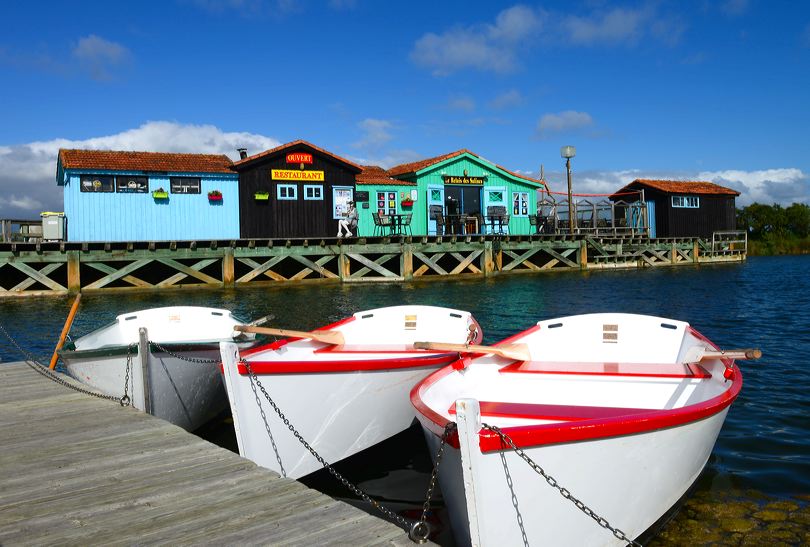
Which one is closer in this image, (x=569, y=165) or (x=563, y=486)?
(x=563, y=486)

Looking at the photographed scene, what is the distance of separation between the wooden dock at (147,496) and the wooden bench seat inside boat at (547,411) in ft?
4.56

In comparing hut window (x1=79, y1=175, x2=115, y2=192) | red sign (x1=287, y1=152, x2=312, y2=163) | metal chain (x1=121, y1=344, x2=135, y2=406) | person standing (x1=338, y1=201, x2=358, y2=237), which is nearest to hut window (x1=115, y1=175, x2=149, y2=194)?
hut window (x1=79, y1=175, x2=115, y2=192)

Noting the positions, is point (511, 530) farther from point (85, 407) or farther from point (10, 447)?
point (85, 407)

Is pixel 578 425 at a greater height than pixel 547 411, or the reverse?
pixel 578 425

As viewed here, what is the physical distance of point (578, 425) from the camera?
352 centimetres

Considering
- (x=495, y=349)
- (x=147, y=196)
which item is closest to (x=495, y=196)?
(x=147, y=196)

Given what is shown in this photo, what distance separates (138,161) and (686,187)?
31.4m

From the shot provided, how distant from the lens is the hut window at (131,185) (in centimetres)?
2361

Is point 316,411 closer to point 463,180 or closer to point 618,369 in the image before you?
point 618,369

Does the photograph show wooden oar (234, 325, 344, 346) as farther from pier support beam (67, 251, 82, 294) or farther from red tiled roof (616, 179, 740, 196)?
red tiled roof (616, 179, 740, 196)

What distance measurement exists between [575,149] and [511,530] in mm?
31011

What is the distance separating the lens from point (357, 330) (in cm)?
796

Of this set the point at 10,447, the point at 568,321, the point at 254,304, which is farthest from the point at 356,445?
the point at 254,304

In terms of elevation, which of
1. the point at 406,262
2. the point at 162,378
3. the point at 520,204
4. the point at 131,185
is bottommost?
the point at 162,378
